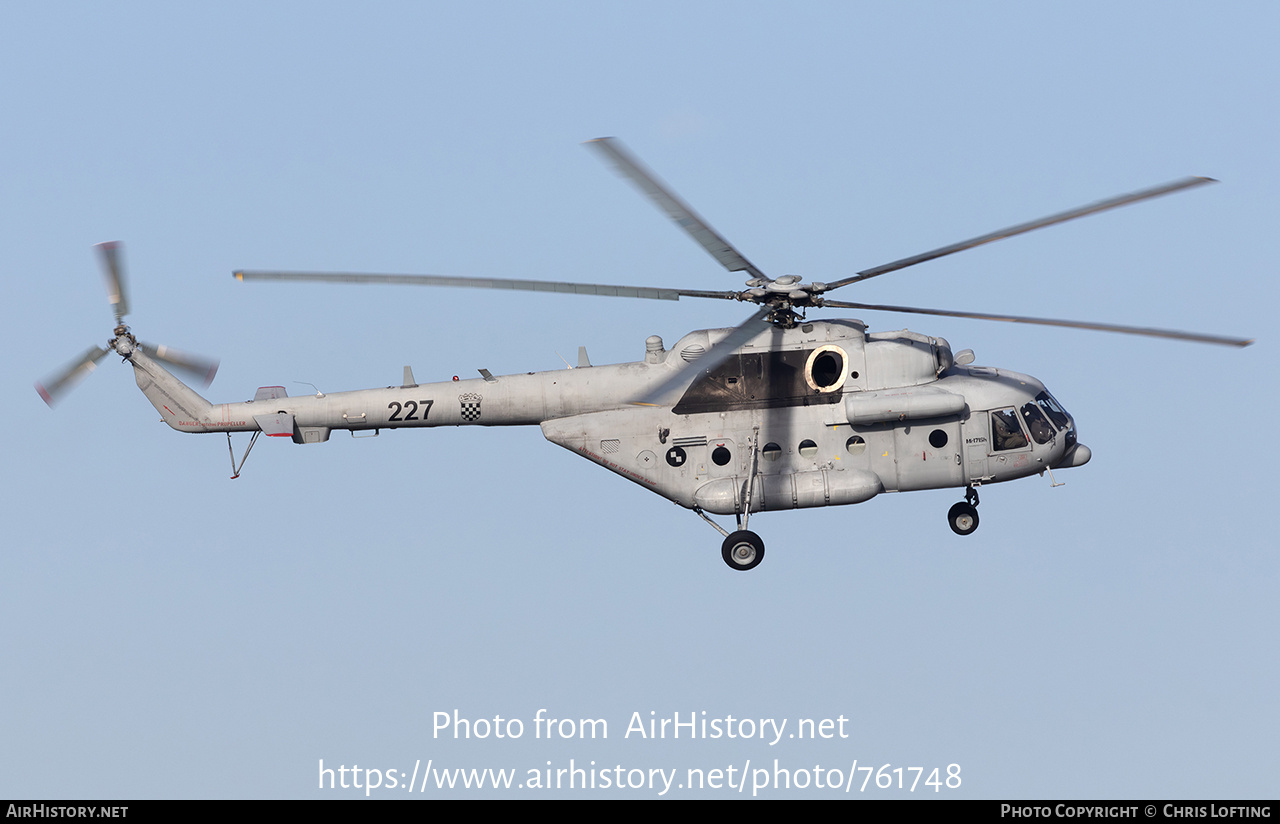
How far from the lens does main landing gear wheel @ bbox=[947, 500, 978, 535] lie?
33250 mm

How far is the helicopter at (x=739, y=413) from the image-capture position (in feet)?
104

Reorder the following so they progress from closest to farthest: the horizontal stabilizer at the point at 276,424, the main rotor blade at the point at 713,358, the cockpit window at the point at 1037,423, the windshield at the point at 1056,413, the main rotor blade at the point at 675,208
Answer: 1. the main rotor blade at the point at 675,208
2. the main rotor blade at the point at 713,358
3. the horizontal stabilizer at the point at 276,424
4. the cockpit window at the point at 1037,423
5. the windshield at the point at 1056,413

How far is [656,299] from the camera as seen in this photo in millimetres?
28781

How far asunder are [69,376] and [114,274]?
242cm

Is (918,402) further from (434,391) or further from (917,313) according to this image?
(434,391)

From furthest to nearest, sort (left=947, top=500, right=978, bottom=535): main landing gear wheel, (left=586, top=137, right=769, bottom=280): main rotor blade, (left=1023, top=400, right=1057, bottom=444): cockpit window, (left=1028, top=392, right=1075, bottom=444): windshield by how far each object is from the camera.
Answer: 1. (left=947, top=500, right=978, bottom=535): main landing gear wheel
2. (left=1028, top=392, right=1075, bottom=444): windshield
3. (left=1023, top=400, right=1057, bottom=444): cockpit window
4. (left=586, top=137, right=769, bottom=280): main rotor blade

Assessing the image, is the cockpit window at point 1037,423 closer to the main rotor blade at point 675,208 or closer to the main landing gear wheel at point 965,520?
the main landing gear wheel at point 965,520

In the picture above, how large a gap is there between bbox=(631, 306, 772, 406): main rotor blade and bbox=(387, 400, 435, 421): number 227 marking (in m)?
4.49

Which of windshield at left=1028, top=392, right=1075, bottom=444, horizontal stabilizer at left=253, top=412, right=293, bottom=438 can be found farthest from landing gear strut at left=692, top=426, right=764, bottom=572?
horizontal stabilizer at left=253, top=412, right=293, bottom=438

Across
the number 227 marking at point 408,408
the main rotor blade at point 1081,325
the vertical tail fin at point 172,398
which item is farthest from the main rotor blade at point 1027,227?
the vertical tail fin at point 172,398

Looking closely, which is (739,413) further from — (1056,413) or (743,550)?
(1056,413)

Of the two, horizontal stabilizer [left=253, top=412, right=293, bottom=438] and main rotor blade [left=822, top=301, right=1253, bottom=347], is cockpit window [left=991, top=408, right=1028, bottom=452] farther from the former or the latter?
horizontal stabilizer [left=253, top=412, right=293, bottom=438]

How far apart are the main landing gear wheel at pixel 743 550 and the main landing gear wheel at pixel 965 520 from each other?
4716 mm

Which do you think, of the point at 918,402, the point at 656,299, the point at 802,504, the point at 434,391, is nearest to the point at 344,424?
the point at 434,391
